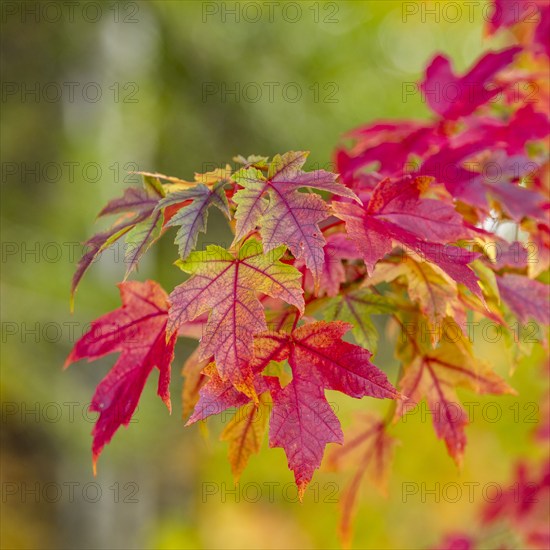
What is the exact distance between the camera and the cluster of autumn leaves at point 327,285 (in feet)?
1.76

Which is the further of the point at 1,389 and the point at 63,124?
the point at 63,124

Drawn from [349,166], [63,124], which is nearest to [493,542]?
[349,166]

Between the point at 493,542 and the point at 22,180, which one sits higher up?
the point at 22,180

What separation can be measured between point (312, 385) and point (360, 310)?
0.44 ft

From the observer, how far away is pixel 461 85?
869 millimetres

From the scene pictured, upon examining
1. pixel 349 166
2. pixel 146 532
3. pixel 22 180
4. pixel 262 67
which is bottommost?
pixel 146 532

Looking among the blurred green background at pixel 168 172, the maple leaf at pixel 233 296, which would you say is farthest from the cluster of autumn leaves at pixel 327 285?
the blurred green background at pixel 168 172

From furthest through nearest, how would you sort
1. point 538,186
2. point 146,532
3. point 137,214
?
point 146,532, point 538,186, point 137,214

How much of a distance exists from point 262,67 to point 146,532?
12.1 ft

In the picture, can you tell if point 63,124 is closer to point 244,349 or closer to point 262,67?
point 262,67

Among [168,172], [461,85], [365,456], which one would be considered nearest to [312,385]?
[365,456]

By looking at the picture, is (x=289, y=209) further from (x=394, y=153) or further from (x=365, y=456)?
(x=365, y=456)

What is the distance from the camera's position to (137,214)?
0.63m

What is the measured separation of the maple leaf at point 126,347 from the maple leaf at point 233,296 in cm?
11
